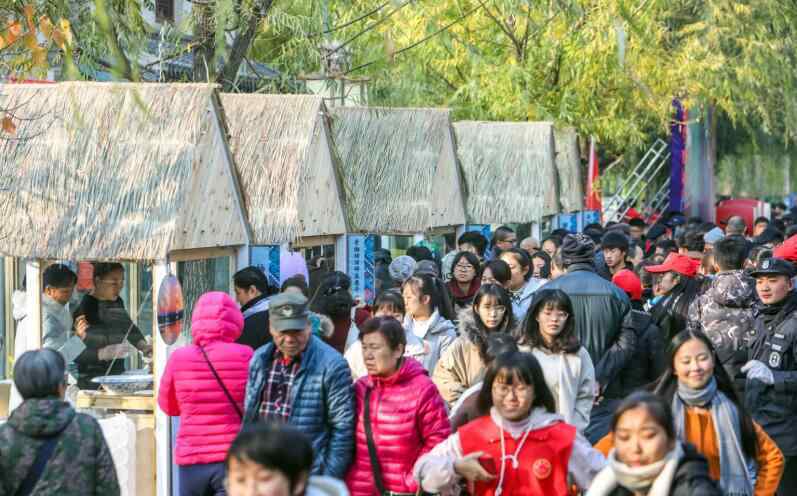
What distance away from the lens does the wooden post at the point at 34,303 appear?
30.4ft

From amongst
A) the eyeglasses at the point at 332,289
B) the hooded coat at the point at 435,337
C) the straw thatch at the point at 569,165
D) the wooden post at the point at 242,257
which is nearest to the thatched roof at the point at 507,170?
the straw thatch at the point at 569,165

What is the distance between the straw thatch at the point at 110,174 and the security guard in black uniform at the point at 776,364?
12.0ft

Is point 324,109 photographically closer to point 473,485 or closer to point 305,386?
point 305,386

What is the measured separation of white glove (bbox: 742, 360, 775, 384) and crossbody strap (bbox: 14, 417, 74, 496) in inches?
154

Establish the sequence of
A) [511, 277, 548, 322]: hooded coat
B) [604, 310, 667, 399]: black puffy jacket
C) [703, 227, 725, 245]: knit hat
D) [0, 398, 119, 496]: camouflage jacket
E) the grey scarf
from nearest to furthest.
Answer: [0, 398, 119, 496]: camouflage jacket
the grey scarf
[604, 310, 667, 399]: black puffy jacket
[511, 277, 548, 322]: hooded coat
[703, 227, 725, 245]: knit hat

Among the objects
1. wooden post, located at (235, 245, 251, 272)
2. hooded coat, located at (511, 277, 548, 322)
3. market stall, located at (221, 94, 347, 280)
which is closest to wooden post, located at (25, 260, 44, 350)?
wooden post, located at (235, 245, 251, 272)

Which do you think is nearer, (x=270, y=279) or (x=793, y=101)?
(x=270, y=279)

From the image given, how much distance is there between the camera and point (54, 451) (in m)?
5.47

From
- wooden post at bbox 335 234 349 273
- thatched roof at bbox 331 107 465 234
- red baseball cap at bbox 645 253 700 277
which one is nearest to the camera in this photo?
red baseball cap at bbox 645 253 700 277

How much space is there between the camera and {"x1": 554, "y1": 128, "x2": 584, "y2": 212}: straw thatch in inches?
918

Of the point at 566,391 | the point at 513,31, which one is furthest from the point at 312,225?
the point at 513,31

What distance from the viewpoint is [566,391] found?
7.30 meters

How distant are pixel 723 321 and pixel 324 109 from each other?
462cm

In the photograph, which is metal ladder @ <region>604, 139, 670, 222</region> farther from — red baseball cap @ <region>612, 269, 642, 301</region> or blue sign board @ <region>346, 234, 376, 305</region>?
red baseball cap @ <region>612, 269, 642, 301</region>
